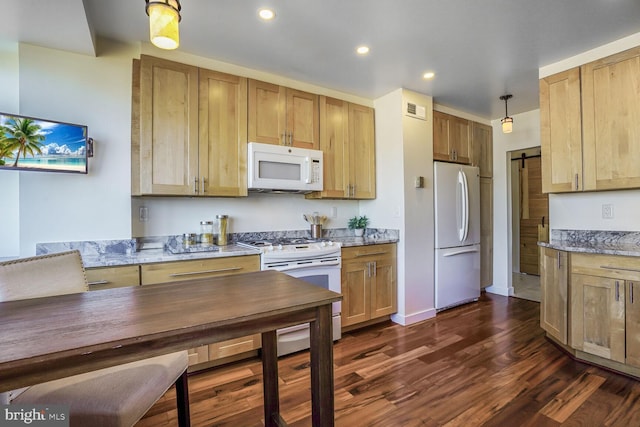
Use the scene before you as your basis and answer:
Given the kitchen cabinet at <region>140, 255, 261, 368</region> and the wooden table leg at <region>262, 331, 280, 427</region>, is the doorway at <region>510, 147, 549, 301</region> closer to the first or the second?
the kitchen cabinet at <region>140, 255, 261, 368</region>

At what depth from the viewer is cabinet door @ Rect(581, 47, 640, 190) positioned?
229 centimetres

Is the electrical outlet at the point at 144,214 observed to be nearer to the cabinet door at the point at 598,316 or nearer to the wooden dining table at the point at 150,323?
the wooden dining table at the point at 150,323

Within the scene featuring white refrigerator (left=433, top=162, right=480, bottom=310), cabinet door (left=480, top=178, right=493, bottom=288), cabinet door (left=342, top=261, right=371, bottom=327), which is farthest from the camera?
cabinet door (left=480, top=178, right=493, bottom=288)

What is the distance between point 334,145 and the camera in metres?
3.23

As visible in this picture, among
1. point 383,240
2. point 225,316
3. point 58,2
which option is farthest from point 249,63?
point 225,316

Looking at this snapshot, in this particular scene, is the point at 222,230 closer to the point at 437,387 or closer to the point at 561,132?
the point at 437,387

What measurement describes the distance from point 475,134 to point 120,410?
4426 millimetres

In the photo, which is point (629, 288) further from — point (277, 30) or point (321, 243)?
point (277, 30)

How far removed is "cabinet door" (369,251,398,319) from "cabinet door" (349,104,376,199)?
30.7 inches

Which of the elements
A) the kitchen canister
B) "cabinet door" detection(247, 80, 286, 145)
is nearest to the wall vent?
"cabinet door" detection(247, 80, 286, 145)

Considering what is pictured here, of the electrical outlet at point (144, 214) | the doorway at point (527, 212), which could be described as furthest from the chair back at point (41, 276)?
the doorway at point (527, 212)

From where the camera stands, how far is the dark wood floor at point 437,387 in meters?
1.74

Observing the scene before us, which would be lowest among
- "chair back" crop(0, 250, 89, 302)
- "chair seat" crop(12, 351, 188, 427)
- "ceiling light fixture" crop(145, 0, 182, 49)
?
"chair seat" crop(12, 351, 188, 427)

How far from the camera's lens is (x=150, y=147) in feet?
7.63
